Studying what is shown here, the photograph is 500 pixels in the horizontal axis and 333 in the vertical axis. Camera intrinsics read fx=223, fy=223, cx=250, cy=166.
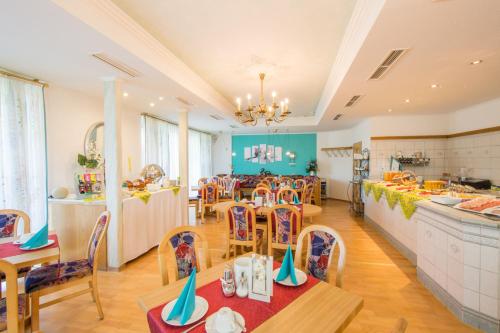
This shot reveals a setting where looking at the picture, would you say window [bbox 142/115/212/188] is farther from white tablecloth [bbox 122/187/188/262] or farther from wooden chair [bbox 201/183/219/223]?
white tablecloth [bbox 122/187/188/262]

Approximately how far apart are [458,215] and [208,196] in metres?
4.58

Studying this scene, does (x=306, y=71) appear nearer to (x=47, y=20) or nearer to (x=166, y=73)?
(x=166, y=73)

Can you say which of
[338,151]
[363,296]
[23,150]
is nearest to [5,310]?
[23,150]

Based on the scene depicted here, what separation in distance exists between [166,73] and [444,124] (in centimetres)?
624

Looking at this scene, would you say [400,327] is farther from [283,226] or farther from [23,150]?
[23,150]

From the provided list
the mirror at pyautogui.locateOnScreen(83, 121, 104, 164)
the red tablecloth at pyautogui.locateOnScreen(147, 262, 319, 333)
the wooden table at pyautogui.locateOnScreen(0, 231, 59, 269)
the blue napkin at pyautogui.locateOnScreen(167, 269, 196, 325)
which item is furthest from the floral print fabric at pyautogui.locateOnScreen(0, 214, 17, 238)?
the blue napkin at pyautogui.locateOnScreen(167, 269, 196, 325)

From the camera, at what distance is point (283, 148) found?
8.90m

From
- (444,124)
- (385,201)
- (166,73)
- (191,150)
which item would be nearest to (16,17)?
(166,73)

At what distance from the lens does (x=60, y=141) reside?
3.62m

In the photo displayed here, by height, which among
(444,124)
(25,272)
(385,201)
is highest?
(444,124)

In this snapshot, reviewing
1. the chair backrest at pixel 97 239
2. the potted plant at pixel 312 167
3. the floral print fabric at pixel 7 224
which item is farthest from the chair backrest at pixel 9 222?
the potted plant at pixel 312 167

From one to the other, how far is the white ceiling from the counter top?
219 centimetres

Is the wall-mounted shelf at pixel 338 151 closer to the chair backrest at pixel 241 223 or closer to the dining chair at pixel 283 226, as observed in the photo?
the dining chair at pixel 283 226

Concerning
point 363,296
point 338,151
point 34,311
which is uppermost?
point 338,151
